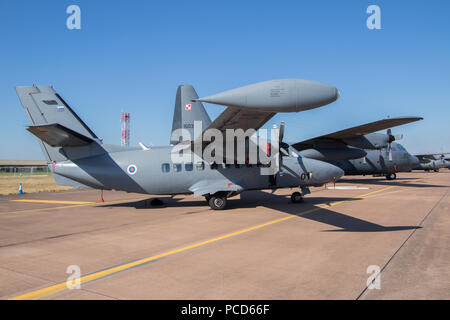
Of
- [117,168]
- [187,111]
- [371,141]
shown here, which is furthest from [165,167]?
[371,141]

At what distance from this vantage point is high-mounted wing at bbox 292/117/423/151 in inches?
922

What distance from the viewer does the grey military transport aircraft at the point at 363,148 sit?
27.5 metres

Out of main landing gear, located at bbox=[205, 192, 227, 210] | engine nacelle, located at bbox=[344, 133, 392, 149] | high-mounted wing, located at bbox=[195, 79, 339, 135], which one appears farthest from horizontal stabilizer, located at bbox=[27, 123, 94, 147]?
engine nacelle, located at bbox=[344, 133, 392, 149]

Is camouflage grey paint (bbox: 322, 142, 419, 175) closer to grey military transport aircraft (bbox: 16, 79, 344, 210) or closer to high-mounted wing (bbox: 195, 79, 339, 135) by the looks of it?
grey military transport aircraft (bbox: 16, 79, 344, 210)

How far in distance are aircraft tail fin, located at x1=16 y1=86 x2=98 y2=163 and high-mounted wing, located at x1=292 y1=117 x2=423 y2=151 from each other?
2036 cm

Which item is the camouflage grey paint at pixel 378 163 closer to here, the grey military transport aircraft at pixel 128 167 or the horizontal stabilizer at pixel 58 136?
the grey military transport aircraft at pixel 128 167

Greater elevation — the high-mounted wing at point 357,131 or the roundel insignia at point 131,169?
the high-mounted wing at point 357,131

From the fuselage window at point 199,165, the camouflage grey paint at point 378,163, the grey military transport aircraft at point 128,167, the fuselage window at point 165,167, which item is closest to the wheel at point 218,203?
the grey military transport aircraft at point 128,167

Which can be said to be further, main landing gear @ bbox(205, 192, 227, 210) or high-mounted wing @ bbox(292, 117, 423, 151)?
high-mounted wing @ bbox(292, 117, 423, 151)

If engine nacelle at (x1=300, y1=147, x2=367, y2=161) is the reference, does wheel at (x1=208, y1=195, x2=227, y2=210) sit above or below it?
below

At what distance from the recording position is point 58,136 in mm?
12516

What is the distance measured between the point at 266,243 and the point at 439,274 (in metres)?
3.59

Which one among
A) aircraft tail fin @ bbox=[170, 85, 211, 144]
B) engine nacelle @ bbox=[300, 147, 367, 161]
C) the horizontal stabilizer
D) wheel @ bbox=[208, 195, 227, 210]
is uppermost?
aircraft tail fin @ bbox=[170, 85, 211, 144]
